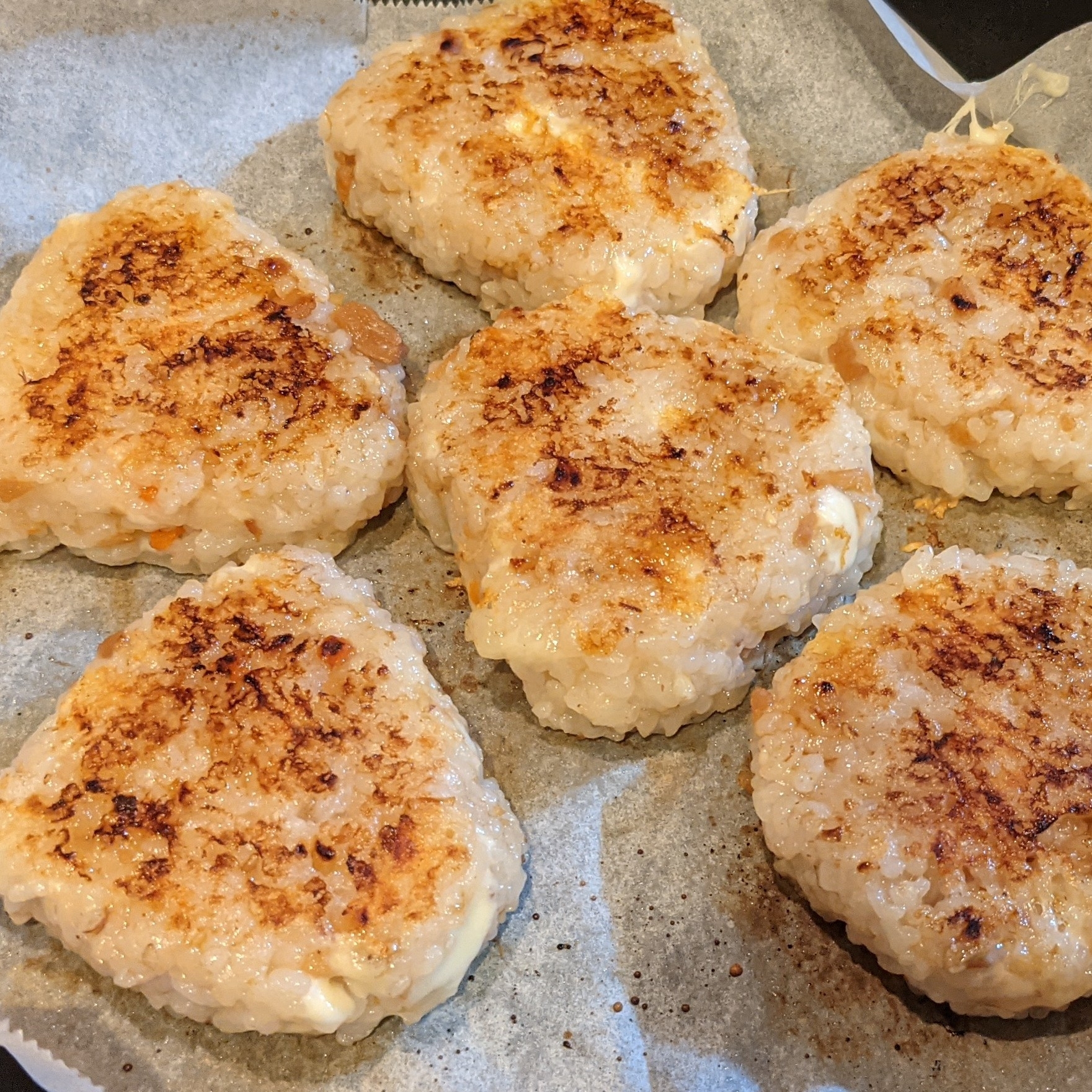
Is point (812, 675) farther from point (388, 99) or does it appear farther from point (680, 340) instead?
point (388, 99)

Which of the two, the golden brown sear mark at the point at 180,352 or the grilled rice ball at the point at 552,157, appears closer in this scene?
the golden brown sear mark at the point at 180,352

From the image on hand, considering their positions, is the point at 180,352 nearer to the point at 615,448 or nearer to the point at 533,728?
the point at 615,448

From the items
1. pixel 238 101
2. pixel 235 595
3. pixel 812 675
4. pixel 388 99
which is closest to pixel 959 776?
pixel 812 675

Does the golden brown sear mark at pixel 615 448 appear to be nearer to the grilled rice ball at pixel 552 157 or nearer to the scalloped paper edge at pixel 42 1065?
the grilled rice ball at pixel 552 157

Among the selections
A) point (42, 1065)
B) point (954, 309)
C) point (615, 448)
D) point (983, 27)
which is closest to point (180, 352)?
point (615, 448)

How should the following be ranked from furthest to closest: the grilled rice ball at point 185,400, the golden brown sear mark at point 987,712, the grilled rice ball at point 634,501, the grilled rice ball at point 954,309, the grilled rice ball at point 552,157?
the grilled rice ball at point 552,157 → the grilled rice ball at point 954,309 → the grilled rice ball at point 185,400 → the grilled rice ball at point 634,501 → the golden brown sear mark at point 987,712

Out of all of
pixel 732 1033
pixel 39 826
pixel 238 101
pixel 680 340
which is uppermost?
pixel 238 101

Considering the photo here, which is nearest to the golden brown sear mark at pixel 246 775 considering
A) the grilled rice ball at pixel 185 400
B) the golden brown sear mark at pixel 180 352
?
the grilled rice ball at pixel 185 400
